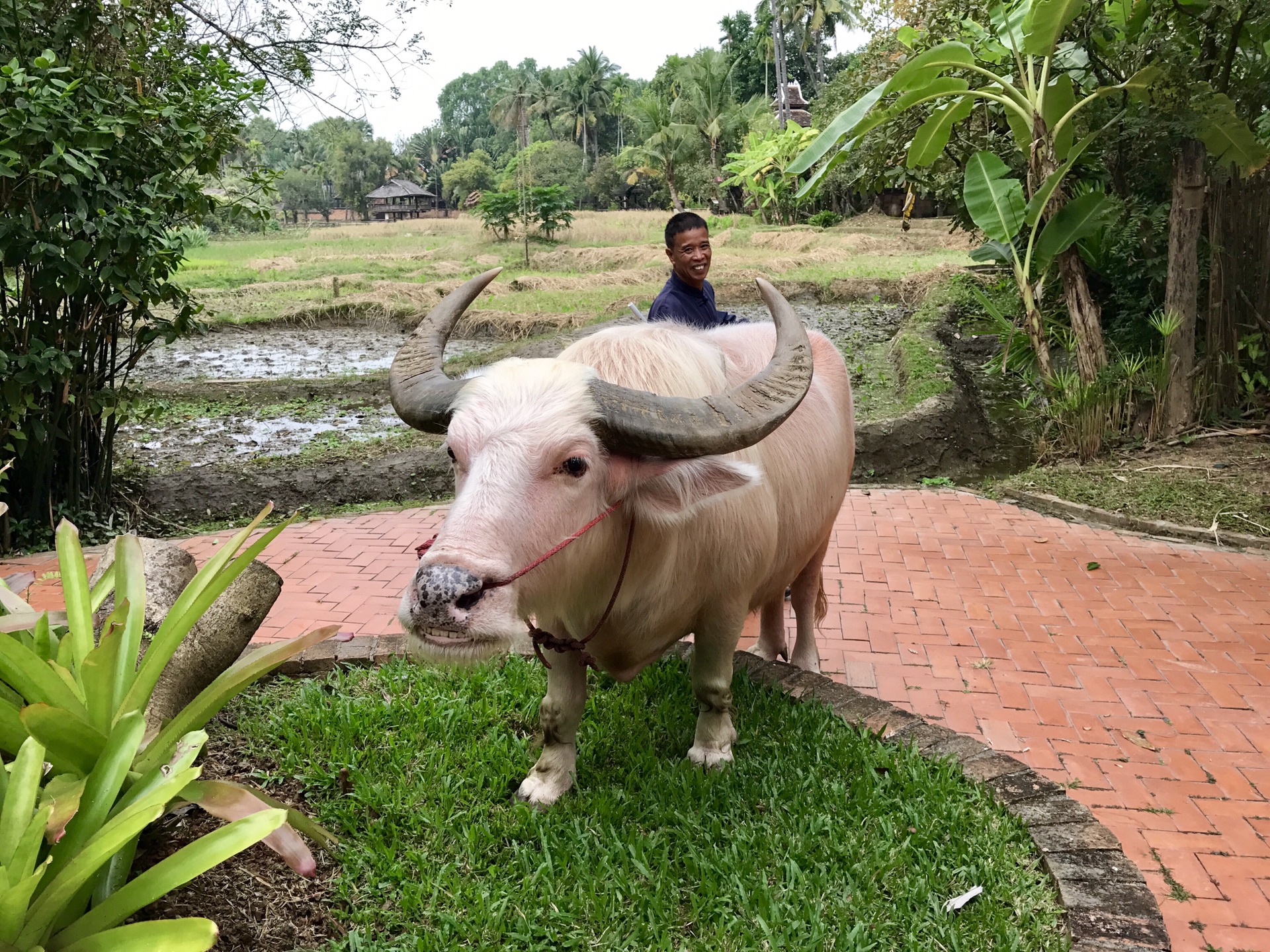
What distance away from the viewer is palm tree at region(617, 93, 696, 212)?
3300cm

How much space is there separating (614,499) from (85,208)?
454 cm

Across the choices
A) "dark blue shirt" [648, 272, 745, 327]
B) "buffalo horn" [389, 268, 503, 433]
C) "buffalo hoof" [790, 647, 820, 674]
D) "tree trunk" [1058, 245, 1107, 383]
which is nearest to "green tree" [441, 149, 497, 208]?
"tree trunk" [1058, 245, 1107, 383]

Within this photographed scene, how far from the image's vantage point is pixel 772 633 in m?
4.00

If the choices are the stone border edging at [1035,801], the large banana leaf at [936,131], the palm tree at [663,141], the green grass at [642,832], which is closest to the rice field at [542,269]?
the palm tree at [663,141]

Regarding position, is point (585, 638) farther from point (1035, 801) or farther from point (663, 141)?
point (663, 141)

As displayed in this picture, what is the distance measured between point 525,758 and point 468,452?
1.34 m

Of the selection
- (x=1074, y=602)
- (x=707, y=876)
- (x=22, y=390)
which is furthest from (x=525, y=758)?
(x=22, y=390)

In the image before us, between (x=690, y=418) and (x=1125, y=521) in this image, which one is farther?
(x=1125, y=521)

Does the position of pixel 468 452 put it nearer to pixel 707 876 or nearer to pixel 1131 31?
pixel 707 876

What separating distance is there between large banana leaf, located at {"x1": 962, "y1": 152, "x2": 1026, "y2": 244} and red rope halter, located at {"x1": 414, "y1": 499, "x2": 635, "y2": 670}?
19.5ft

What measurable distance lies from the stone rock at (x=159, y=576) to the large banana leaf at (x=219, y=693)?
0.83 metres

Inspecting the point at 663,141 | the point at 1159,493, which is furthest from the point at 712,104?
the point at 1159,493

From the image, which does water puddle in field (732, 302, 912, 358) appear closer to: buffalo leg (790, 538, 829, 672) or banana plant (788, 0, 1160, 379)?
banana plant (788, 0, 1160, 379)

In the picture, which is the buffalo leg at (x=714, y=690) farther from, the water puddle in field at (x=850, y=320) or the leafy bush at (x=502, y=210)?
the leafy bush at (x=502, y=210)
